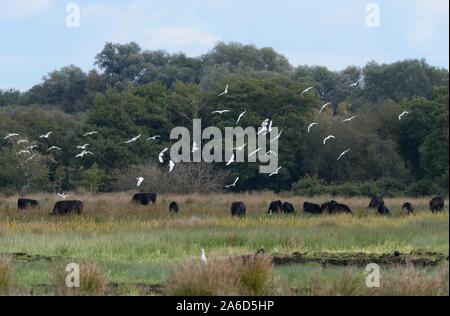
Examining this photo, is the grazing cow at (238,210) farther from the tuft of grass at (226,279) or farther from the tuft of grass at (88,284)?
A: the tuft of grass at (88,284)

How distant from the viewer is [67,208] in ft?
114

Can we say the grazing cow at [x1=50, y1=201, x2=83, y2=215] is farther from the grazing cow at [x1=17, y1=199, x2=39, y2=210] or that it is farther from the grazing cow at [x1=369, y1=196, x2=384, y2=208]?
the grazing cow at [x1=369, y1=196, x2=384, y2=208]

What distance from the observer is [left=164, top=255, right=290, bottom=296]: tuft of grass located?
12.2 meters

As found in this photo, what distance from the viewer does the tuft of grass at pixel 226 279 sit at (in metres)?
12.2

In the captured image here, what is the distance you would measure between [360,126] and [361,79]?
22.3 metres

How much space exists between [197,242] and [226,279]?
10516 millimetres

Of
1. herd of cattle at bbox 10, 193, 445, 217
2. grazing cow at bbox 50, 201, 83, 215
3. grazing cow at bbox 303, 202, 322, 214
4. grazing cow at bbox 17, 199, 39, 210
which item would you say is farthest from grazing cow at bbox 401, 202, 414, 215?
grazing cow at bbox 17, 199, 39, 210

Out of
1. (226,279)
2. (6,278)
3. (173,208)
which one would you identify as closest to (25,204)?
(173,208)

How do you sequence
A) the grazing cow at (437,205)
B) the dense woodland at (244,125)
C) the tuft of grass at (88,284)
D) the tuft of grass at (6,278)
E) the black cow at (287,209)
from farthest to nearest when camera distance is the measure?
the dense woodland at (244,125) < the grazing cow at (437,205) < the black cow at (287,209) < the tuft of grass at (6,278) < the tuft of grass at (88,284)

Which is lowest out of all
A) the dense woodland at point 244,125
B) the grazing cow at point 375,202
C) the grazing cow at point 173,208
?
the grazing cow at point 173,208

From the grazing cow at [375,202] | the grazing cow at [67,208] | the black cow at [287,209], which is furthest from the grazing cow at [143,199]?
the grazing cow at [375,202]

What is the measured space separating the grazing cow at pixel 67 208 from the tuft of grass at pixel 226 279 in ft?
69.8

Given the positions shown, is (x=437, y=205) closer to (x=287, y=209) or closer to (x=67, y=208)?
(x=287, y=209)

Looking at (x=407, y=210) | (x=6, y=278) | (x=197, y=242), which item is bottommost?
(x=197, y=242)
